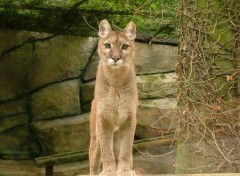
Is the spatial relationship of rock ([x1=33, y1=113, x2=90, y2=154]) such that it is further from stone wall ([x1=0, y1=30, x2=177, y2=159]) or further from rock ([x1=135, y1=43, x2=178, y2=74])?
rock ([x1=135, y1=43, x2=178, y2=74])

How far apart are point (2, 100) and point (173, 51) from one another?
374 centimetres

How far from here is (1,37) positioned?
12.2m

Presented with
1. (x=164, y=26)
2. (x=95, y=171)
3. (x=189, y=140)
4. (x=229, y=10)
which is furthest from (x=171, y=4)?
(x=95, y=171)

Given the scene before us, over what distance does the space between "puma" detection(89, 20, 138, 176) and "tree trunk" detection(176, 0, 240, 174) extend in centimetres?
157

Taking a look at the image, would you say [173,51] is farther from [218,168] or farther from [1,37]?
[218,168]

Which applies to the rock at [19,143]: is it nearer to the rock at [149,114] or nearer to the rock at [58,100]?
the rock at [58,100]

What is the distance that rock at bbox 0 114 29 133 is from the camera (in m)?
12.3

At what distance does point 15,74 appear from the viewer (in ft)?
40.5

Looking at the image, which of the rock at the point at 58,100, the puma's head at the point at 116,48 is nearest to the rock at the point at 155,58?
the rock at the point at 58,100

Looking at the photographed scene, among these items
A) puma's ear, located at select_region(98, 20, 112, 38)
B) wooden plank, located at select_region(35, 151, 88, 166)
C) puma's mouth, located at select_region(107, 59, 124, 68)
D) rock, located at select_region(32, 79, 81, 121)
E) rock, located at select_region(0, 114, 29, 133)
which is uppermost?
puma's ear, located at select_region(98, 20, 112, 38)

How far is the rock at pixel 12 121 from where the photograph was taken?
12.3 metres

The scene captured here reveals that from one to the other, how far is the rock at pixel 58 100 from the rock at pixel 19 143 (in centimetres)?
46

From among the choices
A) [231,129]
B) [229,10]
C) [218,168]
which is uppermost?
[229,10]

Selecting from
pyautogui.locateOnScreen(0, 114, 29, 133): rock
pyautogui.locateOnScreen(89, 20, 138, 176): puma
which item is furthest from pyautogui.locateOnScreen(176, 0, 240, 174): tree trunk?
pyautogui.locateOnScreen(0, 114, 29, 133): rock
